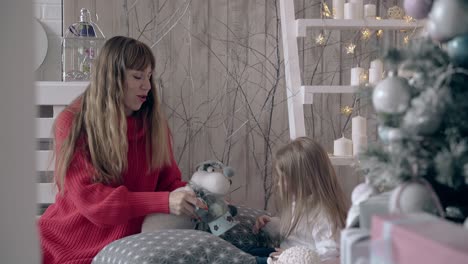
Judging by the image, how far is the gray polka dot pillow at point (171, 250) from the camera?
7.48ft

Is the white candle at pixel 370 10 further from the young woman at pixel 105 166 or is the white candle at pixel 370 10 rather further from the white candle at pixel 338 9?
the young woman at pixel 105 166

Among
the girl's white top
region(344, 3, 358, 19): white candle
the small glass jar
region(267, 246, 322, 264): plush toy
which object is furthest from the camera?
the small glass jar

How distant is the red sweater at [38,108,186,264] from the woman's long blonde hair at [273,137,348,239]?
424 mm

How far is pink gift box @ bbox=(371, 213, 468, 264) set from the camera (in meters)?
1.07

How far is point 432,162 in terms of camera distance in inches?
55.8

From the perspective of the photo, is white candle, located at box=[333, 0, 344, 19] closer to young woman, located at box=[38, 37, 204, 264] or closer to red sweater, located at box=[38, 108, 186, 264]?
young woman, located at box=[38, 37, 204, 264]

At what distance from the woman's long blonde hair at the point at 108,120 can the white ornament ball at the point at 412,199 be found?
1518 millimetres

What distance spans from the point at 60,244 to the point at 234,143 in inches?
47.1

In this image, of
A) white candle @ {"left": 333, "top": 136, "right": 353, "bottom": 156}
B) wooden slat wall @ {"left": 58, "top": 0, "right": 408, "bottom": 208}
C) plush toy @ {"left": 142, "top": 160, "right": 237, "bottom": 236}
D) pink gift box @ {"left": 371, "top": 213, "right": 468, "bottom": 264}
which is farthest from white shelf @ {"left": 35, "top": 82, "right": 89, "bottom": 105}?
pink gift box @ {"left": 371, "top": 213, "right": 468, "bottom": 264}

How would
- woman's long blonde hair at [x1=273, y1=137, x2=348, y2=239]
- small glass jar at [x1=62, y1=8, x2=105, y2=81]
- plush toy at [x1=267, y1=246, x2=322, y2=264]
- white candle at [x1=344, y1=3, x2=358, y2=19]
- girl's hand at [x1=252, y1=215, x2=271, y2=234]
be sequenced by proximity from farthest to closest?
small glass jar at [x1=62, y1=8, x2=105, y2=81]
white candle at [x1=344, y1=3, x2=358, y2=19]
girl's hand at [x1=252, y1=215, x2=271, y2=234]
woman's long blonde hair at [x1=273, y1=137, x2=348, y2=239]
plush toy at [x1=267, y1=246, x2=322, y2=264]

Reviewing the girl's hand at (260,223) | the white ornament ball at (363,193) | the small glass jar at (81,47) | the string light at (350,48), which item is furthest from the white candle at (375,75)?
the white ornament ball at (363,193)

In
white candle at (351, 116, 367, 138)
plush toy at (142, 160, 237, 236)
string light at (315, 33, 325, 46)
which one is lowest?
plush toy at (142, 160, 237, 236)

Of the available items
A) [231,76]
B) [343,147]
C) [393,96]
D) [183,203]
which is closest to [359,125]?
[343,147]

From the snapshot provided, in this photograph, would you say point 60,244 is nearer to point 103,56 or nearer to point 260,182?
point 103,56
